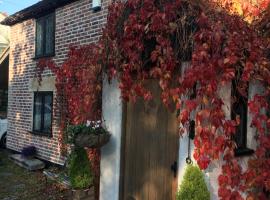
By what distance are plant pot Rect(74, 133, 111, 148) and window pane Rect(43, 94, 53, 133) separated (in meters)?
4.97

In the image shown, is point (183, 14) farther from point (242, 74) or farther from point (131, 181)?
point (131, 181)

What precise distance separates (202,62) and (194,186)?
1535 millimetres

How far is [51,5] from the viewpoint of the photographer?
36.8 ft

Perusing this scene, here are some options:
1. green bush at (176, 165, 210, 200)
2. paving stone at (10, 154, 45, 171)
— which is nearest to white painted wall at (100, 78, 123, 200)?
green bush at (176, 165, 210, 200)

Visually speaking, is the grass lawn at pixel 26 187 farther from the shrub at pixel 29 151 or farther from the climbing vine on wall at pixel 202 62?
the climbing vine on wall at pixel 202 62

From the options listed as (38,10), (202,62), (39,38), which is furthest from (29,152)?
(202,62)

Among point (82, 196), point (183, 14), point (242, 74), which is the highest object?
point (183, 14)

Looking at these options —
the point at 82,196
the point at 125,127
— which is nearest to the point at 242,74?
the point at 125,127

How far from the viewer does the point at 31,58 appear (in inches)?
484

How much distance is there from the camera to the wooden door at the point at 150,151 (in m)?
5.80

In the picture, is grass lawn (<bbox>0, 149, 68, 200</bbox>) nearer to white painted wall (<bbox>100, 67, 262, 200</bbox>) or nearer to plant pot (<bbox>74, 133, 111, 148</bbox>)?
white painted wall (<bbox>100, 67, 262, 200</bbox>)

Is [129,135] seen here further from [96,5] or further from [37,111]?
[37,111]

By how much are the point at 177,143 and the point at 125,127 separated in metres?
1.15

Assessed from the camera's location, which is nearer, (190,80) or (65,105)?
(190,80)
